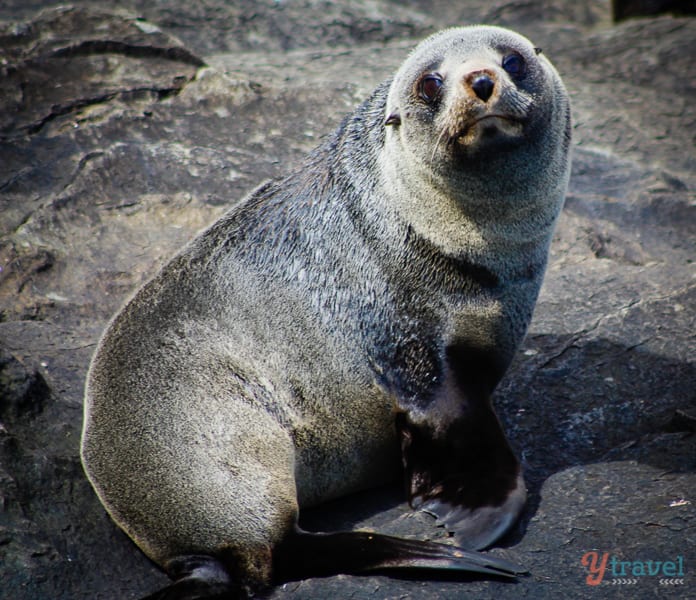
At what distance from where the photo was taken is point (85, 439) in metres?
4.76

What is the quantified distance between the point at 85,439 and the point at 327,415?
1251 millimetres

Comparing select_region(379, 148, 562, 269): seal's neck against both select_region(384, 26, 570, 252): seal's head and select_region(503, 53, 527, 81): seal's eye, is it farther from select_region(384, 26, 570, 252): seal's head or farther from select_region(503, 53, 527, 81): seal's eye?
select_region(503, 53, 527, 81): seal's eye

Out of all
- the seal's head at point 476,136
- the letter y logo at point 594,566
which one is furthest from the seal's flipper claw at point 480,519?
the seal's head at point 476,136

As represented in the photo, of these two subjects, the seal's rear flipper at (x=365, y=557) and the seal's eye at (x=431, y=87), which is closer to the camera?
the seal's rear flipper at (x=365, y=557)

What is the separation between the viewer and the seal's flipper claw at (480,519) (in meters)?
4.51

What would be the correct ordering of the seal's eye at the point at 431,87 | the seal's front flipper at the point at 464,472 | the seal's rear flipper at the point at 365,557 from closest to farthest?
the seal's rear flipper at the point at 365,557 < the seal's front flipper at the point at 464,472 < the seal's eye at the point at 431,87

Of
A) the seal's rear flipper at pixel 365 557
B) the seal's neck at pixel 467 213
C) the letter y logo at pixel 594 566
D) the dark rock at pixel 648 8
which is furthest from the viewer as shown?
the dark rock at pixel 648 8

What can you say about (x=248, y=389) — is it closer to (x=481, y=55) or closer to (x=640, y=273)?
(x=481, y=55)

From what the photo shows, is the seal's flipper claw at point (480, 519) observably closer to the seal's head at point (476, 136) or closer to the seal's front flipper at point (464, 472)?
the seal's front flipper at point (464, 472)

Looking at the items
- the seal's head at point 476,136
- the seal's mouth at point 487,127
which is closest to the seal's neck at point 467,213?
the seal's head at point 476,136

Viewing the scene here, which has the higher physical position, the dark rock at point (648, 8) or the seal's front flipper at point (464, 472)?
the dark rock at point (648, 8)

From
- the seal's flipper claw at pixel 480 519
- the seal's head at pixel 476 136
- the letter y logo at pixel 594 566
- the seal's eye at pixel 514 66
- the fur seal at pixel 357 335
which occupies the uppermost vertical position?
the seal's eye at pixel 514 66

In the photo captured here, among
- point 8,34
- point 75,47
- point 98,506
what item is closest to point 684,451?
point 98,506

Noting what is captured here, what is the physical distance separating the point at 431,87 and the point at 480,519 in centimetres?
221
